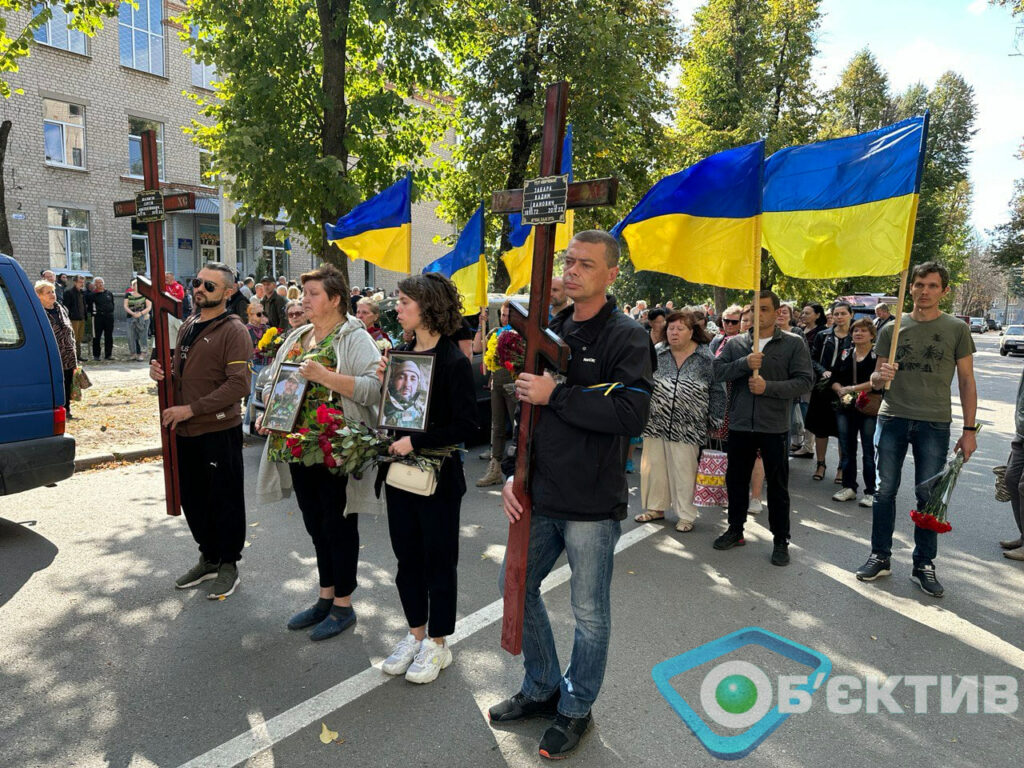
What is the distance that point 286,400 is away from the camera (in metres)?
3.79

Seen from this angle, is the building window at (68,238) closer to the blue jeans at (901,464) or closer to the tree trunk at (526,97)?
the tree trunk at (526,97)

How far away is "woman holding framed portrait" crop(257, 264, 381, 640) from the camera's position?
3.77 m

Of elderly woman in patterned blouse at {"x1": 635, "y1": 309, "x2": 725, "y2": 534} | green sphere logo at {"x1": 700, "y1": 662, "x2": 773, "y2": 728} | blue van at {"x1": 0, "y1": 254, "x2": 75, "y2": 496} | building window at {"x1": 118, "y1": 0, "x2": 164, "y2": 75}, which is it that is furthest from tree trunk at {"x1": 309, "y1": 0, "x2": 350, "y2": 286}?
building window at {"x1": 118, "y1": 0, "x2": 164, "y2": 75}

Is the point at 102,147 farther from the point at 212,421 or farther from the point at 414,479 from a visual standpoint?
the point at 414,479

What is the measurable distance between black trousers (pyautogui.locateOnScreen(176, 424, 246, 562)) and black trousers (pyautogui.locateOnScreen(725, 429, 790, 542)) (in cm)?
359

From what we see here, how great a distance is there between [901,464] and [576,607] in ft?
10.0

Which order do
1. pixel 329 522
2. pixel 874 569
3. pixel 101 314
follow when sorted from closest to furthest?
pixel 329 522, pixel 874 569, pixel 101 314

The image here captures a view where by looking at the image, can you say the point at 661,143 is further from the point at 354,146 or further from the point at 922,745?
the point at 922,745

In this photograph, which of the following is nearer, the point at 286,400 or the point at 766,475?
the point at 286,400

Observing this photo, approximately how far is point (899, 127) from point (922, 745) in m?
3.90

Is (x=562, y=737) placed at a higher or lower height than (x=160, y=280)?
lower

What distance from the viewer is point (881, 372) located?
4543 millimetres

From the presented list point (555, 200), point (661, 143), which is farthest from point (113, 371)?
point (555, 200)

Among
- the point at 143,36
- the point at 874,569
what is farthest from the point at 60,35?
the point at 874,569
